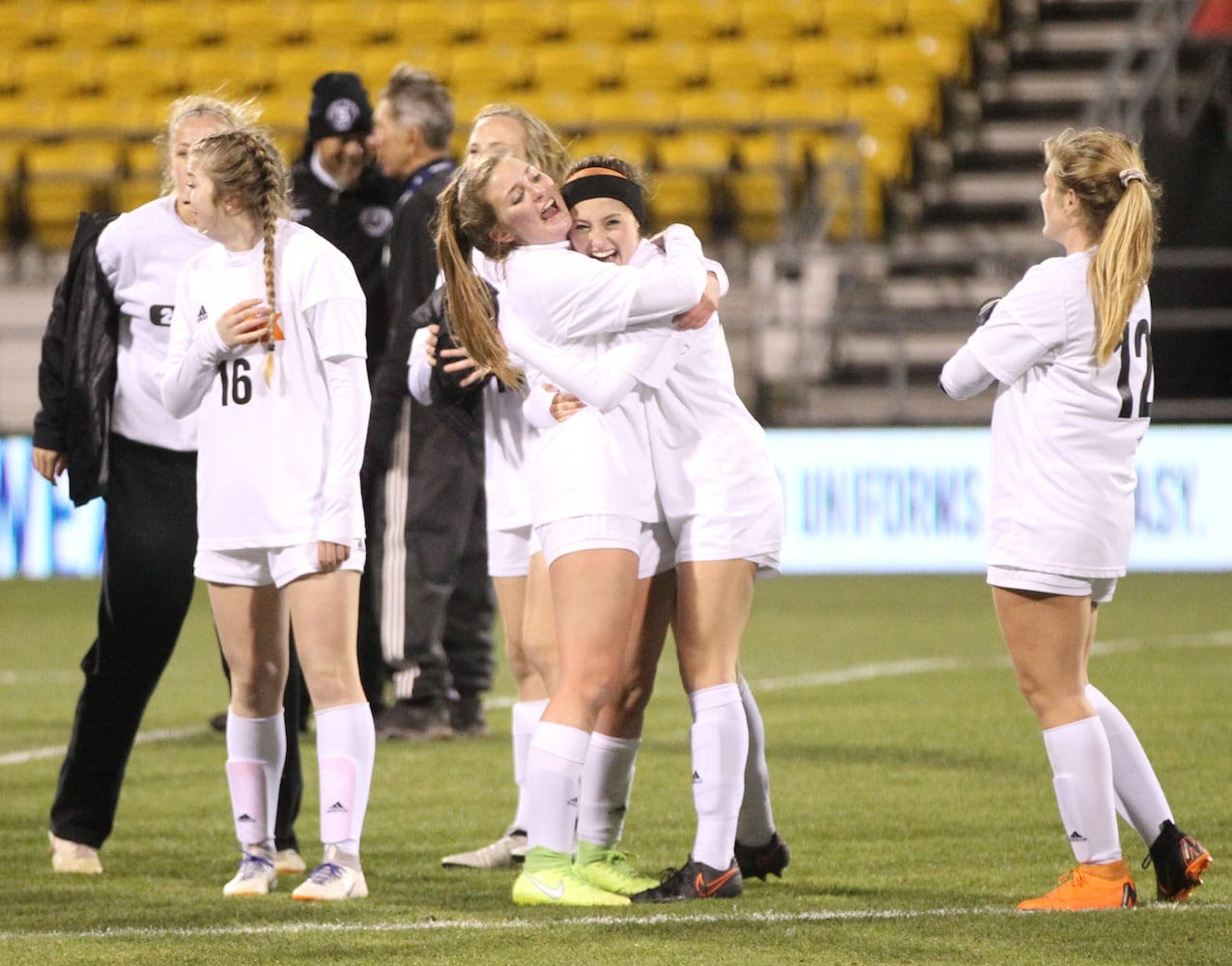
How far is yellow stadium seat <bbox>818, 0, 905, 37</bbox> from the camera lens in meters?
18.2

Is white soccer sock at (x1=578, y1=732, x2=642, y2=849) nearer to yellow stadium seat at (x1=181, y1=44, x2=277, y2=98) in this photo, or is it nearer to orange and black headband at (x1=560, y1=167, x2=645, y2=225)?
orange and black headband at (x1=560, y1=167, x2=645, y2=225)

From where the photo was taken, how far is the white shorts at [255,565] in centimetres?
489

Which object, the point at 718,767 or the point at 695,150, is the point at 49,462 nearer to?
the point at 718,767

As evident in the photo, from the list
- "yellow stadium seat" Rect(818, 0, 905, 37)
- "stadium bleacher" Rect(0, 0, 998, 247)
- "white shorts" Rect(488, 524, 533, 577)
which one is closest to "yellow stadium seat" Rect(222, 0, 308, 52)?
"stadium bleacher" Rect(0, 0, 998, 247)

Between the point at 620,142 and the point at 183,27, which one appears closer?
the point at 620,142

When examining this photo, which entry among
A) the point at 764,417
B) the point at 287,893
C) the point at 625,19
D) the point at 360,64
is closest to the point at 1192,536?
the point at 764,417

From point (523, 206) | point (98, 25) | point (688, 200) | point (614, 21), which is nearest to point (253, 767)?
point (523, 206)

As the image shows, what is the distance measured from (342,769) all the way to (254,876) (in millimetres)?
398

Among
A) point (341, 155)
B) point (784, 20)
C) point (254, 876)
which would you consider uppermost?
point (784, 20)

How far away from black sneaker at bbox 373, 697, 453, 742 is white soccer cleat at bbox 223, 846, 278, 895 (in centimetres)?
289

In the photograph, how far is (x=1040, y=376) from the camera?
478cm

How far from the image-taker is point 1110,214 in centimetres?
480

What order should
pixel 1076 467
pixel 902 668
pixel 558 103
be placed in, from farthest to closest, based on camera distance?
pixel 558 103, pixel 902 668, pixel 1076 467

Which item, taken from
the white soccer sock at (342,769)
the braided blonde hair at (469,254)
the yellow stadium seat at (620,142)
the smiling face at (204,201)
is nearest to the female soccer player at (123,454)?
the smiling face at (204,201)
